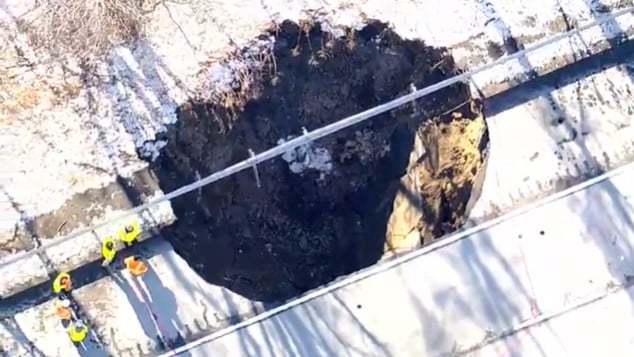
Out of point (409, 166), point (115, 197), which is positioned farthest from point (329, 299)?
point (115, 197)

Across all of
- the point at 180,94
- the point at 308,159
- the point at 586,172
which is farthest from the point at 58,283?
the point at 586,172

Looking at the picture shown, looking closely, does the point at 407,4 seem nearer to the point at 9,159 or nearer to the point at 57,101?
the point at 57,101

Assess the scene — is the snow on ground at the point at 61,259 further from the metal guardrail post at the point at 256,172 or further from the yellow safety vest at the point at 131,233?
the metal guardrail post at the point at 256,172

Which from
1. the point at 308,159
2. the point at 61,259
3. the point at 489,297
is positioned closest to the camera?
the point at 61,259

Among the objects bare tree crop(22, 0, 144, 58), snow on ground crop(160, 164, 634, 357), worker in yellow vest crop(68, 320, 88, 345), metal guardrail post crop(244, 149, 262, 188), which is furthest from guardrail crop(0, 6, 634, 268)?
bare tree crop(22, 0, 144, 58)

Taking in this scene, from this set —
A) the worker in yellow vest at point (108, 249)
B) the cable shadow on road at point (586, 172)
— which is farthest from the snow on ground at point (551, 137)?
the worker in yellow vest at point (108, 249)

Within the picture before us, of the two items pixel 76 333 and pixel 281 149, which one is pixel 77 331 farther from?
pixel 281 149

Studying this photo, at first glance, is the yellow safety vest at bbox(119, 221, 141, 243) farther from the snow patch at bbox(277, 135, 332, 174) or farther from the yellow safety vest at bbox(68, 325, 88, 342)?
the snow patch at bbox(277, 135, 332, 174)
